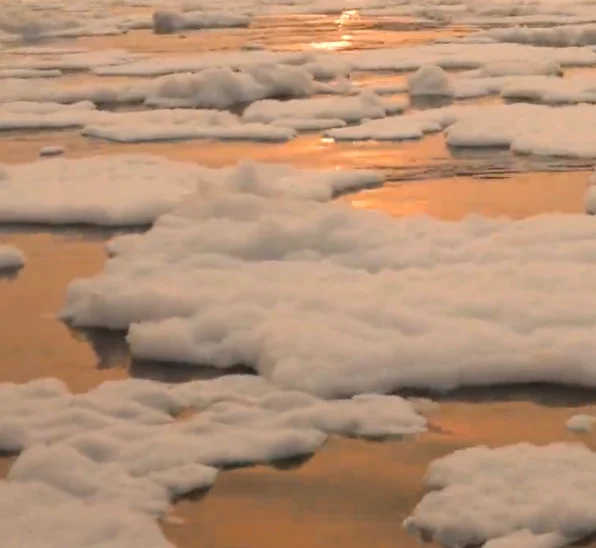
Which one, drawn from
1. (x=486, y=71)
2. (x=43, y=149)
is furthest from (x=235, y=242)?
(x=486, y=71)

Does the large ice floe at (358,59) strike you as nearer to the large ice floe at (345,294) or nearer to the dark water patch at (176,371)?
the large ice floe at (345,294)

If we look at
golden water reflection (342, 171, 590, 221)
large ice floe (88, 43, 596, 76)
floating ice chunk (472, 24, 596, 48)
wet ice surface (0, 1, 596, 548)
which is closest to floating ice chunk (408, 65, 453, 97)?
wet ice surface (0, 1, 596, 548)

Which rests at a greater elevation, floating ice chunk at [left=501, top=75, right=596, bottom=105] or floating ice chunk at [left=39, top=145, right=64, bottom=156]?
floating ice chunk at [left=501, top=75, right=596, bottom=105]

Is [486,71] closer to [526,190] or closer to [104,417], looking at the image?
[526,190]

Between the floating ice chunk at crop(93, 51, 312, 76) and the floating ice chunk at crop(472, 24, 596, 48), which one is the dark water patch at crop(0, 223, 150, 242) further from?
the floating ice chunk at crop(472, 24, 596, 48)

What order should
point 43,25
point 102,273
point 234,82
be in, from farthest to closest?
point 43,25, point 234,82, point 102,273

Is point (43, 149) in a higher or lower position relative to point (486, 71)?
lower

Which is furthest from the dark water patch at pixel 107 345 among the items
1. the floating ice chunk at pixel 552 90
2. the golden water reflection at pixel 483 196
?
the floating ice chunk at pixel 552 90
